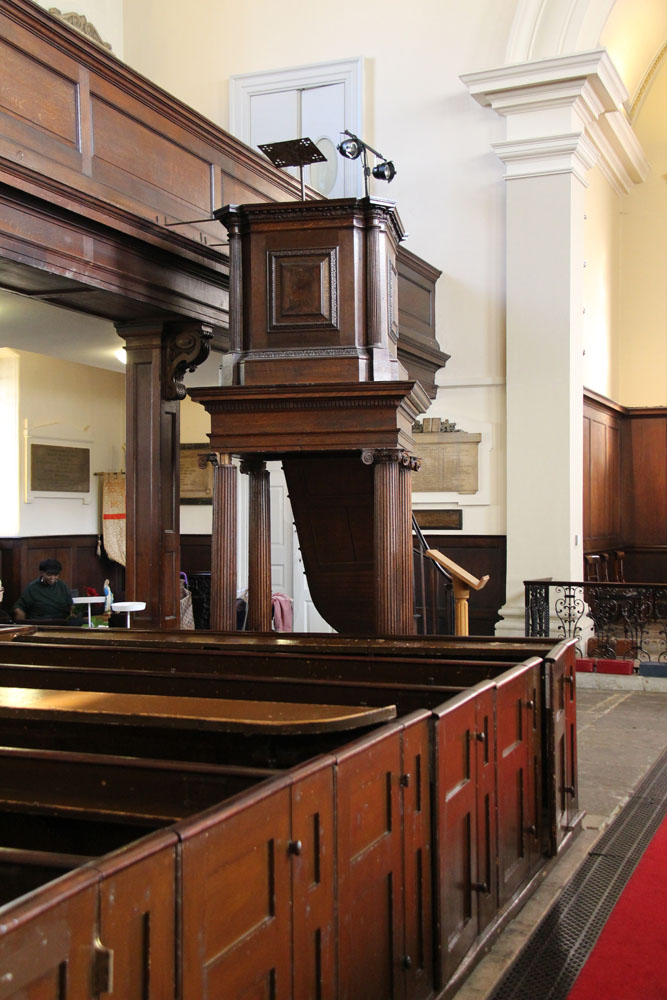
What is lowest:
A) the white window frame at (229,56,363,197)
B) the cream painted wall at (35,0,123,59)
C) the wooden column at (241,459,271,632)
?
the wooden column at (241,459,271,632)

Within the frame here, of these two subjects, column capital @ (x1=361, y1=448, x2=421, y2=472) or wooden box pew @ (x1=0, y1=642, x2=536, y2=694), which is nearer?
wooden box pew @ (x1=0, y1=642, x2=536, y2=694)

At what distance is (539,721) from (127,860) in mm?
2382

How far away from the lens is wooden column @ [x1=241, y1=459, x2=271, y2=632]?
214 inches

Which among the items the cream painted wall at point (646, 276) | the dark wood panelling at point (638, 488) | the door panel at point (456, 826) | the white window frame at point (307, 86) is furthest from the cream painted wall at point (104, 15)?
the door panel at point (456, 826)

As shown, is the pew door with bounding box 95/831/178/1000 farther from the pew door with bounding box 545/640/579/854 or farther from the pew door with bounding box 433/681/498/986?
the pew door with bounding box 545/640/579/854

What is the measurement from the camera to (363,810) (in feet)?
7.51

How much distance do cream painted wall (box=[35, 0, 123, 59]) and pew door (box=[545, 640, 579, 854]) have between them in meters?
8.69

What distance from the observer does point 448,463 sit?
930 cm

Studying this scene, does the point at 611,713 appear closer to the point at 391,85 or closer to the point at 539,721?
the point at 539,721

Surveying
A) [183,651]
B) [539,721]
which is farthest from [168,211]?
[539,721]

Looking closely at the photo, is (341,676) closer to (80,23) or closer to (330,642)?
(330,642)

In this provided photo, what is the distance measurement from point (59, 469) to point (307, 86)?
4769mm

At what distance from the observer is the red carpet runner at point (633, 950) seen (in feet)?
8.90

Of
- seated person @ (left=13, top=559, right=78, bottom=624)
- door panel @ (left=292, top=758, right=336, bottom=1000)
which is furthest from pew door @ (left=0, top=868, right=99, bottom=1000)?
seated person @ (left=13, top=559, right=78, bottom=624)
